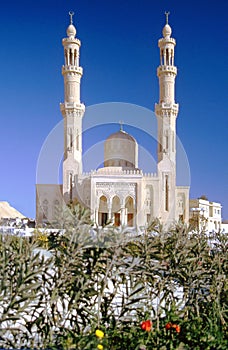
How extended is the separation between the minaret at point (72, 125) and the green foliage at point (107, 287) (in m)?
29.0

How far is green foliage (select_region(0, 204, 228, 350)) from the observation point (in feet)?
9.47

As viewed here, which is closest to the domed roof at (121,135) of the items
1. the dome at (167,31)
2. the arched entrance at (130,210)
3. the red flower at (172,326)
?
the arched entrance at (130,210)

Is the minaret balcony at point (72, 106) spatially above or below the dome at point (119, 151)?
above

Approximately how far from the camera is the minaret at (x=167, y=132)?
3253 cm

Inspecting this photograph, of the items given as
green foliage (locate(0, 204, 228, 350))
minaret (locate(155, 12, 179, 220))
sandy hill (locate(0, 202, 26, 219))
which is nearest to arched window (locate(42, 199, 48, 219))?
minaret (locate(155, 12, 179, 220))

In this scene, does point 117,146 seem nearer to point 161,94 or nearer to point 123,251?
point 161,94

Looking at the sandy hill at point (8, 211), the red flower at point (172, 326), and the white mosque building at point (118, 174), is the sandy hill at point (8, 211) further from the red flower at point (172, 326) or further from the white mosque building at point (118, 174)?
the red flower at point (172, 326)

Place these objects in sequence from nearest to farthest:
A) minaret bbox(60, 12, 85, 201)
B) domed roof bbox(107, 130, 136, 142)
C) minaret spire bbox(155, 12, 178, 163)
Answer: minaret bbox(60, 12, 85, 201), minaret spire bbox(155, 12, 178, 163), domed roof bbox(107, 130, 136, 142)

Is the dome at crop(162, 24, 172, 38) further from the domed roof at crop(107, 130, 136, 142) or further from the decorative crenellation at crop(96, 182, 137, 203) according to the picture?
the decorative crenellation at crop(96, 182, 137, 203)

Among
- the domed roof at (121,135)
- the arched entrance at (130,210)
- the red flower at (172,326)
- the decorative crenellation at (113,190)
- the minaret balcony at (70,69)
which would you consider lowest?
the red flower at (172,326)

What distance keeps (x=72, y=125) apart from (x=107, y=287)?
29.8 metres

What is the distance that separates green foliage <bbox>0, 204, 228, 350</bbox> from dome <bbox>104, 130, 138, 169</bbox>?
1180 inches

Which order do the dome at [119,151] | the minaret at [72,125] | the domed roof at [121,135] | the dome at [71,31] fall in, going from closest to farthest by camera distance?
the minaret at [72,125]
the dome at [119,151]
the dome at [71,31]
the domed roof at [121,135]

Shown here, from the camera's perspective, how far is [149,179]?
3250cm
